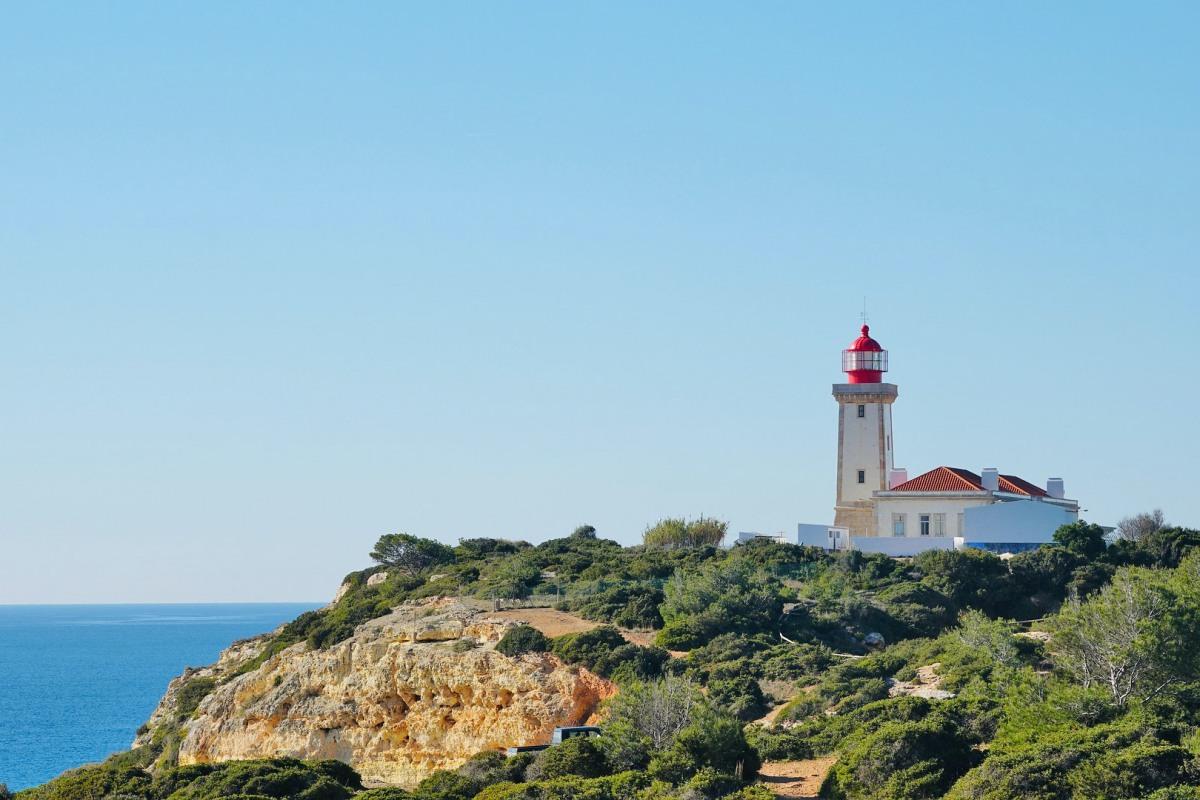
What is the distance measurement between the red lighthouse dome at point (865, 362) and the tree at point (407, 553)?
14.7 metres

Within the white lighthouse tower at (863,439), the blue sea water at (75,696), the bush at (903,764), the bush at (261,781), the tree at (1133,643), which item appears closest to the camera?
the bush at (903,764)

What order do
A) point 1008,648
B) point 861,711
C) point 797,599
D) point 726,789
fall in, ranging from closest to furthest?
point 726,789, point 861,711, point 1008,648, point 797,599

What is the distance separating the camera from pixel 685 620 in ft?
138

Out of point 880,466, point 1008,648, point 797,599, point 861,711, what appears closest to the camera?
point 861,711

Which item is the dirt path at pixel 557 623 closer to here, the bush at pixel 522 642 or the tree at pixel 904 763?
the bush at pixel 522 642

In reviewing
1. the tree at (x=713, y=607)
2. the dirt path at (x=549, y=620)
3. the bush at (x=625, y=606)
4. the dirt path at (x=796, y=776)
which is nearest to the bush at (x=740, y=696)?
the tree at (x=713, y=607)

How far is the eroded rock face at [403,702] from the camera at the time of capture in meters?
38.2

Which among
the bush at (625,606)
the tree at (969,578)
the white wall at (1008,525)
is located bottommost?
the bush at (625,606)

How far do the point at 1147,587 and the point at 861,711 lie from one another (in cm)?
573

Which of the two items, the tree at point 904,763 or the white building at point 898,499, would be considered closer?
the tree at point 904,763

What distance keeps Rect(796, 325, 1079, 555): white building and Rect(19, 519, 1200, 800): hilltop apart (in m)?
1.97

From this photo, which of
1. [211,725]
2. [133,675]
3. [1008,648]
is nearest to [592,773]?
[1008,648]

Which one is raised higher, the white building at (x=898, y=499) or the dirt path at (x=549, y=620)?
the white building at (x=898, y=499)

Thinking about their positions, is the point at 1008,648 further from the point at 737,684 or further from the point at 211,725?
the point at 211,725
